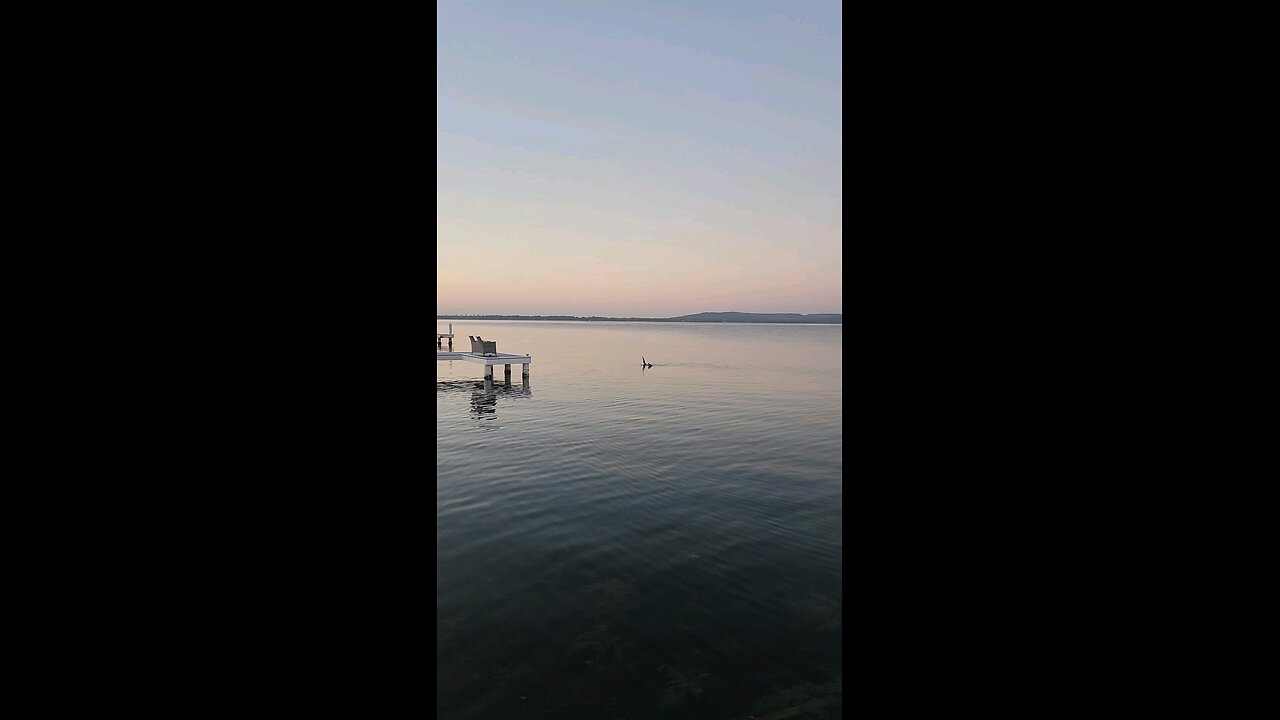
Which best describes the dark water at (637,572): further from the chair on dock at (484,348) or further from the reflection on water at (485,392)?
the chair on dock at (484,348)

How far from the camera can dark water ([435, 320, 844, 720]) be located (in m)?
3.62

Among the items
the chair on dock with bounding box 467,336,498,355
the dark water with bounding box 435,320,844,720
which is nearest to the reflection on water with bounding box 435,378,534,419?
the chair on dock with bounding box 467,336,498,355

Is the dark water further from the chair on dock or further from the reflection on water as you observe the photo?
the chair on dock

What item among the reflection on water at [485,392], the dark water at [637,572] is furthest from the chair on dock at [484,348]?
the dark water at [637,572]

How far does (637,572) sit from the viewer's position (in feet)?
17.1

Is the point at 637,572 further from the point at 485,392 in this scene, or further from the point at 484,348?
the point at 484,348

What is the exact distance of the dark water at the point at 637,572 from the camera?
142 inches

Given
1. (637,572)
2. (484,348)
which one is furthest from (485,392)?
(637,572)
